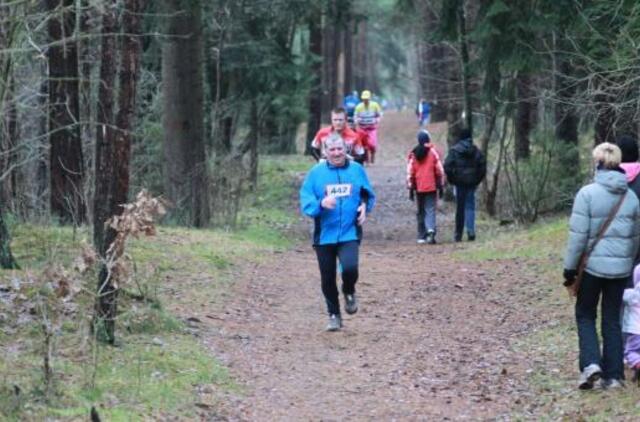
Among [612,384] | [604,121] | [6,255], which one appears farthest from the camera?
[604,121]

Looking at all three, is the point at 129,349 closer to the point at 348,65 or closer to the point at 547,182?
the point at 547,182

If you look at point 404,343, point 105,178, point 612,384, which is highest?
point 105,178

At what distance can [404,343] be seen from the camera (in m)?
11.5

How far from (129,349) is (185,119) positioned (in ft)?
33.9

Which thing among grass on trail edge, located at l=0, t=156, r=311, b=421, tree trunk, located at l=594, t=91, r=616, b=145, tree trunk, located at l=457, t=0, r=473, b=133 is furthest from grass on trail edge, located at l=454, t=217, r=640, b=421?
tree trunk, located at l=457, t=0, r=473, b=133

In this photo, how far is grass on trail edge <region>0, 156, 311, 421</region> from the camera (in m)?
8.04

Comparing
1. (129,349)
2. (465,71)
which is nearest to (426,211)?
(465,71)

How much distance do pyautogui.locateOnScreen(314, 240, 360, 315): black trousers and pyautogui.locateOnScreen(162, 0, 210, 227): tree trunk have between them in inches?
314

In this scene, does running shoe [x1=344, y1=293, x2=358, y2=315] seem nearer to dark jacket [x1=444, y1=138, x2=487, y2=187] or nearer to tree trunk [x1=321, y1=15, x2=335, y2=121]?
dark jacket [x1=444, y1=138, x2=487, y2=187]

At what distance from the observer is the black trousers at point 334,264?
11461 millimetres

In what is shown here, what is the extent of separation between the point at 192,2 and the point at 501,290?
728 cm

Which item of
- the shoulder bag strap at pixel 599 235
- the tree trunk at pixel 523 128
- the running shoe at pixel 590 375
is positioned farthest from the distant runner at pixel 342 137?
the running shoe at pixel 590 375

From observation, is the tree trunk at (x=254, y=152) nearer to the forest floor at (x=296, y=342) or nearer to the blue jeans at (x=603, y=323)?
the forest floor at (x=296, y=342)

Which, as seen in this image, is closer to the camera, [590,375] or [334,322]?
[590,375]
